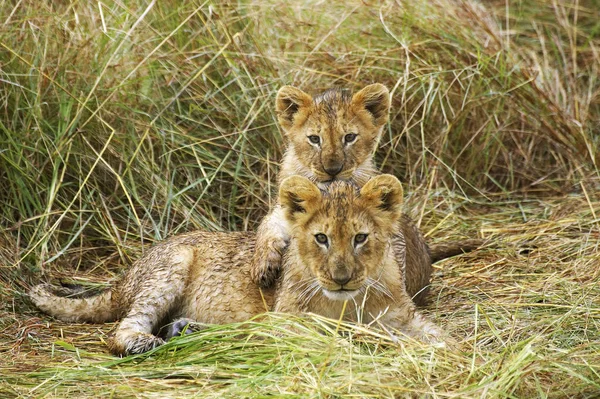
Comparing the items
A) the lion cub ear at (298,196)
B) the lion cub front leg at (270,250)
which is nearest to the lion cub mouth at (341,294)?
the lion cub ear at (298,196)

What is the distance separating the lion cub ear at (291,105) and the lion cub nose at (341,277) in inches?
67.1

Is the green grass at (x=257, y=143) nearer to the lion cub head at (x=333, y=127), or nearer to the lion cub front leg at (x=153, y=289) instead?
the lion cub front leg at (x=153, y=289)

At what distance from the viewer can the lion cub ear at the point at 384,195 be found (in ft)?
19.6

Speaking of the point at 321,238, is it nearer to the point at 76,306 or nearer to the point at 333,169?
the point at 333,169

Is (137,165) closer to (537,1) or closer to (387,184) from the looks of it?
(387,184)

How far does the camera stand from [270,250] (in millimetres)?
6473

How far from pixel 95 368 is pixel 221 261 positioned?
1.39 meters

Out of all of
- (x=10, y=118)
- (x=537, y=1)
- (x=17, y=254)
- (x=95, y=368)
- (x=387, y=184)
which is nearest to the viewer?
(x=95, y=368)

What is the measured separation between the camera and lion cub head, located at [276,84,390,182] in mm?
6707

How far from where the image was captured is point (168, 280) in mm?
6523

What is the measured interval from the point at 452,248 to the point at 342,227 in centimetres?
206

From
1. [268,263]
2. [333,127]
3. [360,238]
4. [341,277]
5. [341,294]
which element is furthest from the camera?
[333,127]

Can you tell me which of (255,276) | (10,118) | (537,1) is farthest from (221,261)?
(537,1)

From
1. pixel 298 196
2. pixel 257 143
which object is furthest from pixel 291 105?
pixel 298 196
